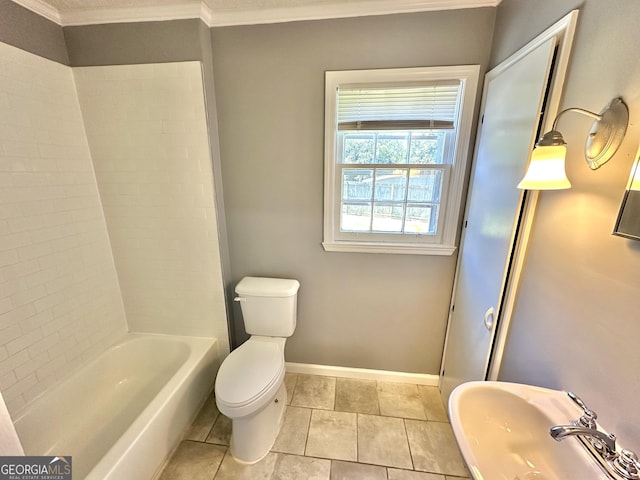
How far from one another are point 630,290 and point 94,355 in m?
2.63

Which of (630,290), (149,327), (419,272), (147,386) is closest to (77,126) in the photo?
(149,327)

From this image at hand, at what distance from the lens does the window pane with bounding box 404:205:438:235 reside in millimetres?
1686

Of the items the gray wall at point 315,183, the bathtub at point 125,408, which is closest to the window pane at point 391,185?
the gray wall at point 315,183

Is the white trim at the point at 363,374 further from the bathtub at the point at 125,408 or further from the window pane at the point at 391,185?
the window pane at the point at 391,185

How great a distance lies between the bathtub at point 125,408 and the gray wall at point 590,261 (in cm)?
174

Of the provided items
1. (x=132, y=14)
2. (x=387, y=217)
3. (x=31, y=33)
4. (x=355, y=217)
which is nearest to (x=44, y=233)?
(x=31, y=33)

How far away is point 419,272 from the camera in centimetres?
176

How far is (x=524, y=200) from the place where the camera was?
41.0 inches

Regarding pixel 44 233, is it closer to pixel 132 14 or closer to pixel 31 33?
pixel 31 33

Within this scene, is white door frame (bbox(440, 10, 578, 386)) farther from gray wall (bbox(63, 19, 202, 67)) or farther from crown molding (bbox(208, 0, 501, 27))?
gray wall (bbox(63, 19, 202, 67))

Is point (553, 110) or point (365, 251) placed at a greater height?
point (553, 110)

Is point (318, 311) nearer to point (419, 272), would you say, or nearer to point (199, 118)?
point (419, 272)

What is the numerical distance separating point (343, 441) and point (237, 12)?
8.41ft
